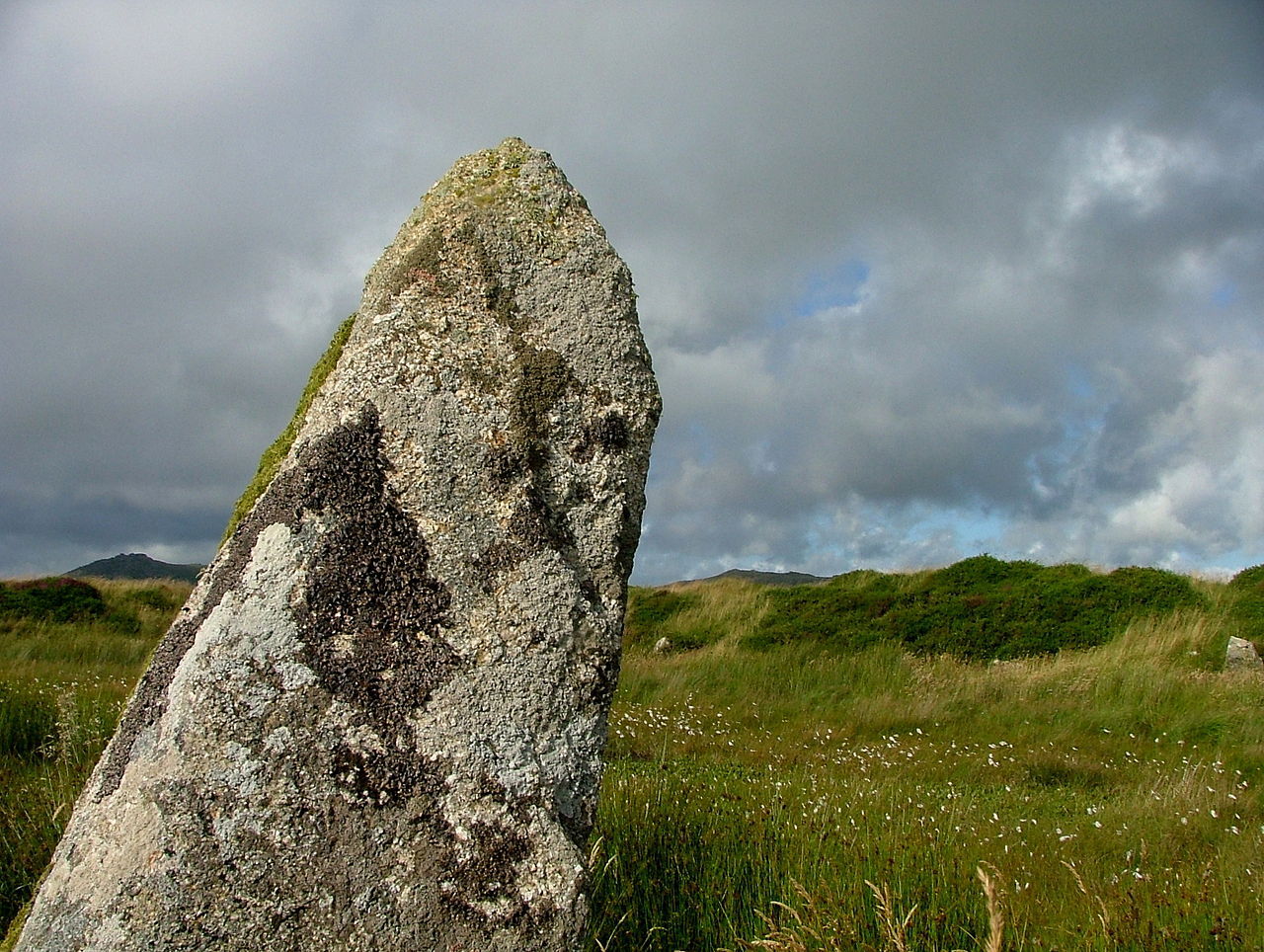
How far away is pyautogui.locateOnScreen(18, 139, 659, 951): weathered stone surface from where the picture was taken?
8.08ft

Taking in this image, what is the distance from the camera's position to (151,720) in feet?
8.70

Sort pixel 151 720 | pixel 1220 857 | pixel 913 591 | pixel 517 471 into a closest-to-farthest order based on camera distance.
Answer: pixel 151 720 → pixel 517 471 → pixel 1220 857 → pixel 913 591

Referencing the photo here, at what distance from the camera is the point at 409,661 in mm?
2678

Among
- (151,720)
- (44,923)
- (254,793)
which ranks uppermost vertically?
(151,720)

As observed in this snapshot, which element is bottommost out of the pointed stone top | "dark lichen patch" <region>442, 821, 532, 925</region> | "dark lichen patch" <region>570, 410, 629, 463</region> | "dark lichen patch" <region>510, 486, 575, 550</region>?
"dark lichen patch" <region>442, 821, 532, 925</region>

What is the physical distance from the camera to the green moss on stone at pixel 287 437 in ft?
10.6

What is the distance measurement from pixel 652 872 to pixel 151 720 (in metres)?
2.24

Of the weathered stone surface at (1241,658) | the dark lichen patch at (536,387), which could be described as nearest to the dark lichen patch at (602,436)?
the dark lichen patch at (536,387)

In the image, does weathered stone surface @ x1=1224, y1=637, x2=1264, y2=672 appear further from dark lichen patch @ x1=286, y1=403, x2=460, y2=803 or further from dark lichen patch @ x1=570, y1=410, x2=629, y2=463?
dark lichen patch @ x1=286, y1=403, x2=460, y2=803

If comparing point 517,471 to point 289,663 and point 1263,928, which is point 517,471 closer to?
point 289,663

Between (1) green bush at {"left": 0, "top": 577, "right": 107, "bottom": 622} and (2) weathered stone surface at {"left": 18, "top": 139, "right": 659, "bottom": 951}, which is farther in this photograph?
(1) green bush at {"left": 0, "top": 577, "right": 107, "bottom": 622}

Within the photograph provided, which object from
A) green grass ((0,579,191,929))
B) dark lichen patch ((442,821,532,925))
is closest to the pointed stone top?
dark lichen patch ((442,821,532,925))

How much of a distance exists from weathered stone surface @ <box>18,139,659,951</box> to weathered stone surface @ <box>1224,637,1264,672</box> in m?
14.0

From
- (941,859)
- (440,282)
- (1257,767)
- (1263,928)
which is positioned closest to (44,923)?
(440,282)
